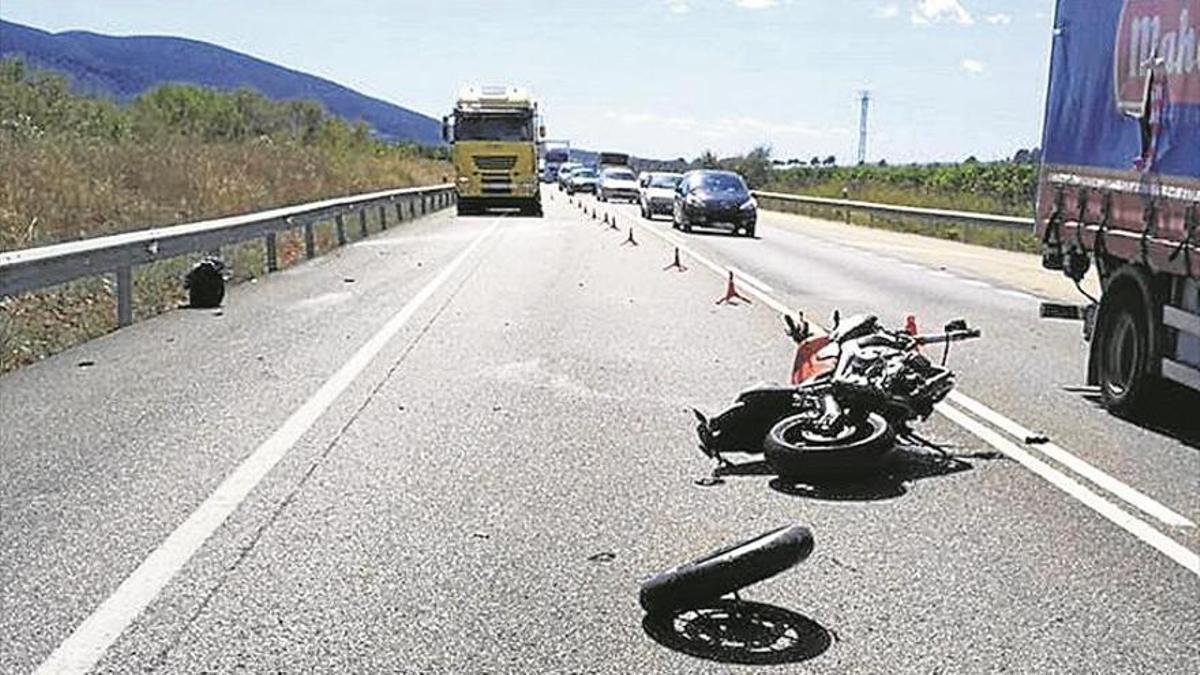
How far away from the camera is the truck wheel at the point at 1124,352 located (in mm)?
10492

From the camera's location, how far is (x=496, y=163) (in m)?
45.4

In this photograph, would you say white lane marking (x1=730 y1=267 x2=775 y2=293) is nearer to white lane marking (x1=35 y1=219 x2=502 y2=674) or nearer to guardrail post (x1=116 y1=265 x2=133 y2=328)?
guardrail post (x1=116 y1=265 x2=133 y2=328)

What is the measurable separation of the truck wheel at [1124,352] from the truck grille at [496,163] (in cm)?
3489

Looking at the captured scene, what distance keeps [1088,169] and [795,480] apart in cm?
503

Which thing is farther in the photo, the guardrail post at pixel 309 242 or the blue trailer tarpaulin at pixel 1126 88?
the guardrail post at pixel 309 242

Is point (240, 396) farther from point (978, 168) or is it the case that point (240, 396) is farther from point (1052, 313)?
point (978, 168)

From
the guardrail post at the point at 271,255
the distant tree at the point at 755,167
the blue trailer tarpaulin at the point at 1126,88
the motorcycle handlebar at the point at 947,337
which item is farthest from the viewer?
the distant tree at the point at 755,167

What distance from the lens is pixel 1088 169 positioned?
38.9 feet

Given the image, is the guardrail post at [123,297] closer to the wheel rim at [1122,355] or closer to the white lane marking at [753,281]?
the white lane marking at [753,281]

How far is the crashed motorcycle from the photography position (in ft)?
26.4

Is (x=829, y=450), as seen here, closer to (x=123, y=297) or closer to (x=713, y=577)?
(x=713, y=577)

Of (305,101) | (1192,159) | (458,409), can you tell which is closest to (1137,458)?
(1192,159)

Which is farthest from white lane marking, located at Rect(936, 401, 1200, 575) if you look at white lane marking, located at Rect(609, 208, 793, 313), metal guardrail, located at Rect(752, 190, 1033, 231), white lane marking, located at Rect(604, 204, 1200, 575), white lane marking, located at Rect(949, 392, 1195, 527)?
metal guardrail, located at Rect(752, 190, 1033, 231)

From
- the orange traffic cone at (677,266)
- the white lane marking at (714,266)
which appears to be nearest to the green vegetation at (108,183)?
the orange traffic cone at (677,266)
